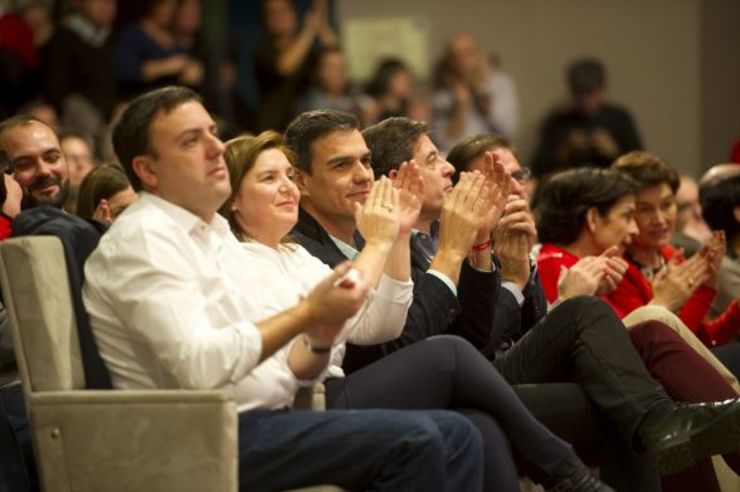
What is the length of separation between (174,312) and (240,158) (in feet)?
2.34

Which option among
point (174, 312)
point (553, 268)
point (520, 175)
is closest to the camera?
point (174, 312)

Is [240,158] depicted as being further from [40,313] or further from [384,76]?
[384,76]

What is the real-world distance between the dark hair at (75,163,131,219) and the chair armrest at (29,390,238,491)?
1.32m

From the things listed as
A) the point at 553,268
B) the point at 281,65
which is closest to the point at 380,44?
the point at 281,65

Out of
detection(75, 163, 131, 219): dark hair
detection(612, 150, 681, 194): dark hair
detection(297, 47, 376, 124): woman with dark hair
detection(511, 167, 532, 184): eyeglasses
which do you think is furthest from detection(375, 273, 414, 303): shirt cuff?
detection(297, 47, 376, 124): woman with dark hair

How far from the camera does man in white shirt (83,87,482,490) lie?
294 cm

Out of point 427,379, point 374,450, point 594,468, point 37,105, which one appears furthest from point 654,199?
point 37,105

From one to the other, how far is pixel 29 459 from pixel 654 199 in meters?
2.43

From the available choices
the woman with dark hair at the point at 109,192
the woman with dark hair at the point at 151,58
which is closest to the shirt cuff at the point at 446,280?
the woman with dark hair at the point at 109,192

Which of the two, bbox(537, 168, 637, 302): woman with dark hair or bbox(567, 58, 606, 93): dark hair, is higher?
bbox(537, 168, 637, 302): woman with dark hair

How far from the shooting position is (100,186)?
4.30 meters

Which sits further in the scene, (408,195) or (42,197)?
(42,197)

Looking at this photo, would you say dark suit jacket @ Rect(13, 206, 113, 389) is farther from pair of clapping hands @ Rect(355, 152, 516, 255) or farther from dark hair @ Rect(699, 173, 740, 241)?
dark hair @ Rect(699, 173, 740, 241)

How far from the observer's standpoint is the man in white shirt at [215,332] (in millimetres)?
2936
